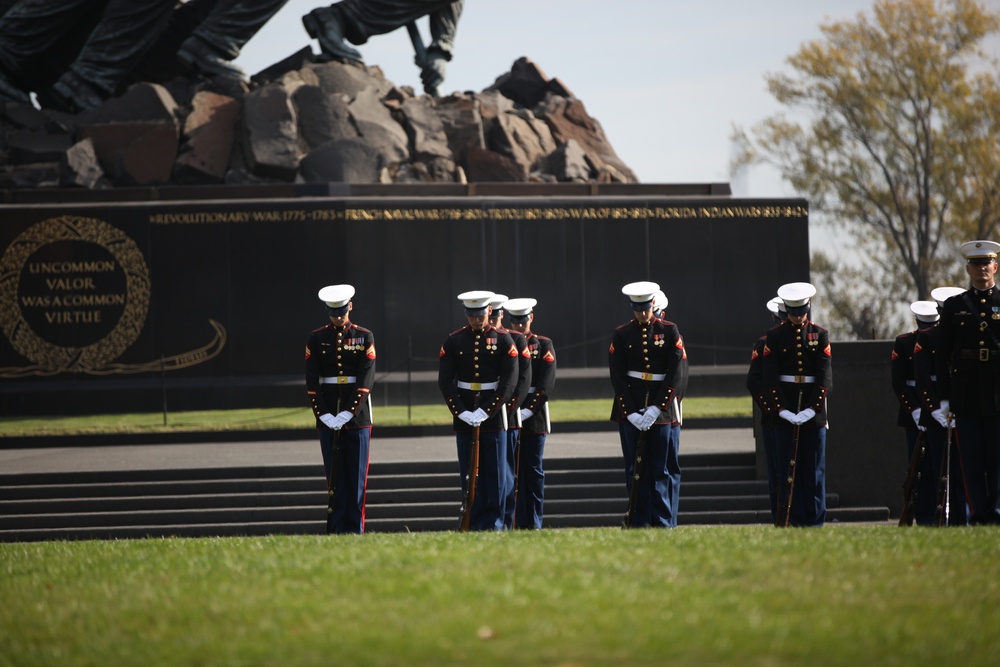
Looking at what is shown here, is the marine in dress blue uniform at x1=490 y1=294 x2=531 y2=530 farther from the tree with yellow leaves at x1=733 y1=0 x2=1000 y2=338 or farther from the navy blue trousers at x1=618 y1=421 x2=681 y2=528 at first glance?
the tree with yellow leaves at x1=733 y1=0 x2=1000 y2=338

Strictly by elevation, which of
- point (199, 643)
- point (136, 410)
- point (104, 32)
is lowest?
point (136, 410)

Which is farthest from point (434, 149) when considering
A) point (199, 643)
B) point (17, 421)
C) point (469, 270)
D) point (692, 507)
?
point (199, 643)

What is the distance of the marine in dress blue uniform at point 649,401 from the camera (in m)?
8.66

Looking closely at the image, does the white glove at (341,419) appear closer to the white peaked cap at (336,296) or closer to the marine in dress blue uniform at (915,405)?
the white peaked cap at (336,296)

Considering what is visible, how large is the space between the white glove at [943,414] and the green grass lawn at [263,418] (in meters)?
7.11

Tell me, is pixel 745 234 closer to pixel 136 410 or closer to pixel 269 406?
pixel 269 406

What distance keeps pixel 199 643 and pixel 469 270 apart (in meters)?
14.7

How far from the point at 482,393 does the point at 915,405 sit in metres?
2.93

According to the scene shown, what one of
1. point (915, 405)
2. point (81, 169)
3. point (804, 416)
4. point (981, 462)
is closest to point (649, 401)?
point (804, 416)

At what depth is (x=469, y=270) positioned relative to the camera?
19.1 metres

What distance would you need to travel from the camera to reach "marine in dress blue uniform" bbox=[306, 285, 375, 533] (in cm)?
873

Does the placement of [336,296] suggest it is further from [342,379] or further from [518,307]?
[518,307]

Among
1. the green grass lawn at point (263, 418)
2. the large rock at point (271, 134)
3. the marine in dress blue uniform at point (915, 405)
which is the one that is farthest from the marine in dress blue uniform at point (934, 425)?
the large rock at point (271, 134)

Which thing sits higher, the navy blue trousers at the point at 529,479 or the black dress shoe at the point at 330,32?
the black dress shoe at the point at 330,32
